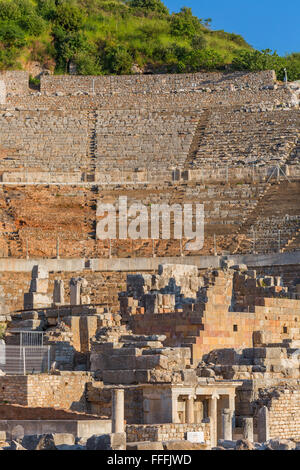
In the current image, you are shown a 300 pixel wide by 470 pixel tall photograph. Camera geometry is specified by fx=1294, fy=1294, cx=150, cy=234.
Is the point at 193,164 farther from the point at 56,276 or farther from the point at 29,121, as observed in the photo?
the point at 56,276

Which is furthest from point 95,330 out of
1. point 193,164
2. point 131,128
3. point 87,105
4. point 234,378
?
point 87,105

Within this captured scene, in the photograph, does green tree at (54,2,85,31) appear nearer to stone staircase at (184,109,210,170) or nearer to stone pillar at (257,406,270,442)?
stone staircase at (184,109,210,170)

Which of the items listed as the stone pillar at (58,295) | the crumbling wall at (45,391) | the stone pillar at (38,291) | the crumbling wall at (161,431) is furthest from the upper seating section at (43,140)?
the crumbling wall at (161,431)

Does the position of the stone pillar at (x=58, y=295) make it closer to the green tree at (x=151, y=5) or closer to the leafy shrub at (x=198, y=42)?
the leafy shrub at (x=198, y=42)

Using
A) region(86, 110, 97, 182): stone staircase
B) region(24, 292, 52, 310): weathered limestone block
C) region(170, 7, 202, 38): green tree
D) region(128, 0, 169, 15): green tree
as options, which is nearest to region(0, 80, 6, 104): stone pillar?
region(86, 110, 97, 182): stone staircase

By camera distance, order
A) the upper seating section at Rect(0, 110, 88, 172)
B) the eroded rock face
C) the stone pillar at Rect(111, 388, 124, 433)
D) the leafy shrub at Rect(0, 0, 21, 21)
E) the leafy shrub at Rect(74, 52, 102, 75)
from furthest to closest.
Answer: the leafy shrub at Rect(0, 0, 21, 21)
the leafy shrub at Rect(74, 52, 102, 75)
the upper seating section at Rect(0, 110, 88, 172)
the stone pillar at Rect(111, 388, 124, 433)
the eroded rock face
